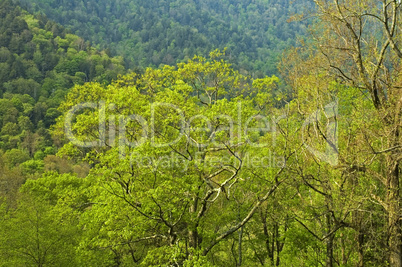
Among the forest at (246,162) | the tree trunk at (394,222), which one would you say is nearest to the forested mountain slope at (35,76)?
the forest at (246,162)

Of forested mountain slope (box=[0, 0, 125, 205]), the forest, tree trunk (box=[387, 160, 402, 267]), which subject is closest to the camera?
tree trunk (box=[387, 160, 402, 267])

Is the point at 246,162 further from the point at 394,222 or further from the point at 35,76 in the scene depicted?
the point at 35,76

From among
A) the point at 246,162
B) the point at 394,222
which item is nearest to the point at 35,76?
the point at 246,162

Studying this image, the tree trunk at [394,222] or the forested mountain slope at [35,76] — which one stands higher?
the forested mountain slope at [35,76]

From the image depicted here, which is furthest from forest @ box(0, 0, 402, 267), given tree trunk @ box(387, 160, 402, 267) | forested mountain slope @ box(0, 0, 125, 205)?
forested mountain slope @ box(0, 0, 125, 205)

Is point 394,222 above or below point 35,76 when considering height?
below

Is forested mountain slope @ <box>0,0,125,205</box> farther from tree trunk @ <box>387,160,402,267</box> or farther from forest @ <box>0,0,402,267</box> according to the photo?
tree trunk @ <box>387,160,402,267</box>

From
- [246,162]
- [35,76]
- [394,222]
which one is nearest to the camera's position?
[394,222]

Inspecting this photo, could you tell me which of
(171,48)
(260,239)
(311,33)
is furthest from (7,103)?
(171,48)

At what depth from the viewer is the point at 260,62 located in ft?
543

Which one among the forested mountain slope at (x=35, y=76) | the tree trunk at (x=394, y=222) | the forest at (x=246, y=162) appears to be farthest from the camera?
the forested mountain slope at (x=35, y=76)

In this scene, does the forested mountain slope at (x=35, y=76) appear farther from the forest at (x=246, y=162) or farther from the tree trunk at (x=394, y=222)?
the tree trunk at (x=394, y=222)

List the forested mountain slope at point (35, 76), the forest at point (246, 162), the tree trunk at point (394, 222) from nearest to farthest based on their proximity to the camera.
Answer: the tree trunk at point (394, 222), the forest at point (246, 162), the forested mountain slope at point (35, 76)

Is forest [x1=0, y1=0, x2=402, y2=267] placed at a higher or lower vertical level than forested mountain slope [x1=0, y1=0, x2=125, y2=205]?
lower
